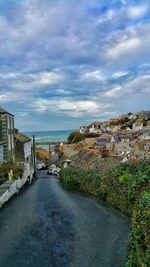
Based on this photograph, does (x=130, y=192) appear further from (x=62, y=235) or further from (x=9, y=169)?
(x=9, y=169)

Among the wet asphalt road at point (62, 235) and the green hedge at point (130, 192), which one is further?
the wet asphalt road at point (62, 235)

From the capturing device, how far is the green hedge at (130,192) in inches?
239

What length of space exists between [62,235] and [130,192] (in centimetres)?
319

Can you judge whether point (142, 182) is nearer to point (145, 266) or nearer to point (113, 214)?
point (113, 214)

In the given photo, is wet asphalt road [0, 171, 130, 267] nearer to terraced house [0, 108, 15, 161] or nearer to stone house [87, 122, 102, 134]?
terraced house [0, 108, 15, 161]

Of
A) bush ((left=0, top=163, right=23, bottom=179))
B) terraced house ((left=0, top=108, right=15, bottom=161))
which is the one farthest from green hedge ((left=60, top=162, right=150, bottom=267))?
terraced house ((left=0, top=108, right=15, bottom=161))

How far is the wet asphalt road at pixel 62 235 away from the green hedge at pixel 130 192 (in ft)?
2.62

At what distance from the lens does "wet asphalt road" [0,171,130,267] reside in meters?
8.04

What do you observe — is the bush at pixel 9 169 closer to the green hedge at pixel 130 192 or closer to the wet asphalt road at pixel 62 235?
the green hedge at pixel 130 192

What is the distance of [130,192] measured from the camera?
35.2 feet

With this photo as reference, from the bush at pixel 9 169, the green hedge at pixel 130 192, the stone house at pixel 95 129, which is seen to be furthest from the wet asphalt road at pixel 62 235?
the stone house at pixel 95 129

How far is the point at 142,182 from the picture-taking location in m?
10.1

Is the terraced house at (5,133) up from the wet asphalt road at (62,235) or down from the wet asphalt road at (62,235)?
up

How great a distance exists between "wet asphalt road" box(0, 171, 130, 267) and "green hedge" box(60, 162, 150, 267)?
2.62ft
